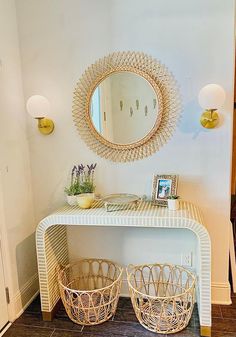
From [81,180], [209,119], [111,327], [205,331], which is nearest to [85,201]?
[81,180]

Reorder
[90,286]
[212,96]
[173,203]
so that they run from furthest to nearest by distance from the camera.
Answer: [90,286]
[173,203]
[212,96]

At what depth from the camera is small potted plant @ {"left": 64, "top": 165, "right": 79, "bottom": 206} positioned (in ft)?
7.40

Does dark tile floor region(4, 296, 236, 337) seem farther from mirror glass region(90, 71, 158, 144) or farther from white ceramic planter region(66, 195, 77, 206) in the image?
mirror glass region(90, 71, 158, 144)

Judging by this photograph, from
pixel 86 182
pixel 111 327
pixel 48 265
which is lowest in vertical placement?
pixel 111 327

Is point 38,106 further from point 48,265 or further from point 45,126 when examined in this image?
point 48,265

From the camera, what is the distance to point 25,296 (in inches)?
90.7

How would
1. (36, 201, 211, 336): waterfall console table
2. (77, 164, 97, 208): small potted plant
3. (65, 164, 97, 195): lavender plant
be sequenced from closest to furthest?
(36, 201, 211, 336): waterfall console table, (77, 164, 97, 208): small potted plant, (65, 164, 97, 195): lavender plant

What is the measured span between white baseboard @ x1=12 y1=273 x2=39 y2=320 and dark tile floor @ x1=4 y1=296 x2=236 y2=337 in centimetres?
6

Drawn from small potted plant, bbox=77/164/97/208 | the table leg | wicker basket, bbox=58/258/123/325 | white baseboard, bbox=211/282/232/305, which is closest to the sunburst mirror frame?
small potted plant, bbox=77/164/97/208

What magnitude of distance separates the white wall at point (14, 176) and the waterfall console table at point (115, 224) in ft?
0.79

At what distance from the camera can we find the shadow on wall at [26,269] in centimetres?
224

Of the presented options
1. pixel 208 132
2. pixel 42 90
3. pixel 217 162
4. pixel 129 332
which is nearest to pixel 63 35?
pixel 42 90

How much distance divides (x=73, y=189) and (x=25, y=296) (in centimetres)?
98

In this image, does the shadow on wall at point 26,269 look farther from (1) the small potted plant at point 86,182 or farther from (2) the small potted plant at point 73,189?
(1) the small potted plant at point 86,182
